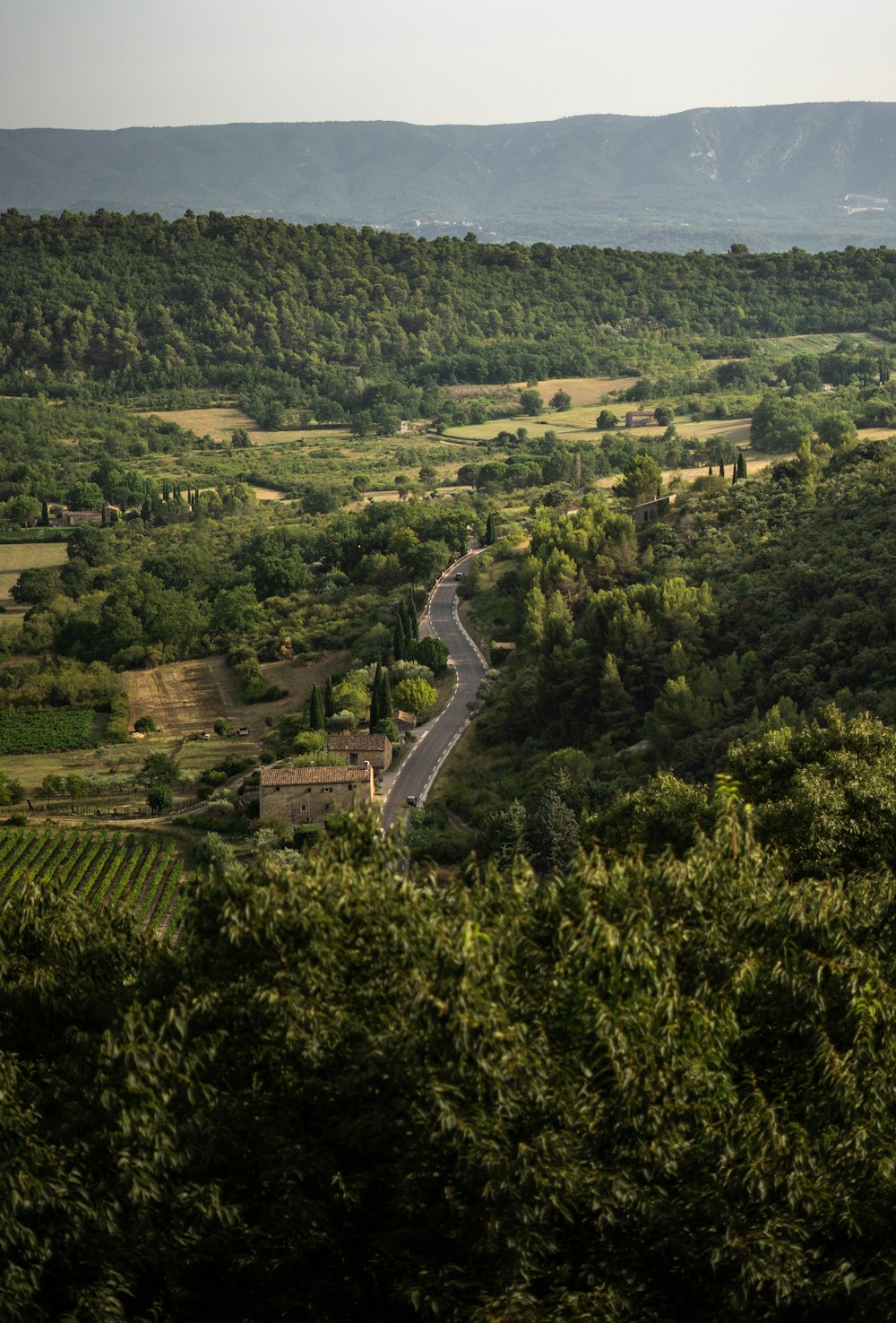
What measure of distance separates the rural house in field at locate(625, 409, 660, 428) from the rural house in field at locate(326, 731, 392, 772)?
54.6m

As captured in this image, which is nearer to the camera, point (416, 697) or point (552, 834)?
point (552, 834)

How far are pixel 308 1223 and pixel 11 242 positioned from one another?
403 ft

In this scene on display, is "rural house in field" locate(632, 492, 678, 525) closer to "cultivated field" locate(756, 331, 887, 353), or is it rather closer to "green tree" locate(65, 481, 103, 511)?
"green tree" locate(65, 481, 103, 511)

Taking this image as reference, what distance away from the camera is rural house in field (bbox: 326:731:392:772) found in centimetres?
4181

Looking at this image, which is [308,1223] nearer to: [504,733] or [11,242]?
[504,733]

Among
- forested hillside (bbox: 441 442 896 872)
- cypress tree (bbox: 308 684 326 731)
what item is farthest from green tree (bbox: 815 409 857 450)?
cypress tree (bbox: 308 684 326 731)

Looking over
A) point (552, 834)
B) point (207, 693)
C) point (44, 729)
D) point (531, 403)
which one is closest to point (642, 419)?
point (531, 403)

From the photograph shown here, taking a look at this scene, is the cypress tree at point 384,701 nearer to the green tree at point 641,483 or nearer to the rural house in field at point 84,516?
the green tree at point 641,483

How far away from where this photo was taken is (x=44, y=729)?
49781 millimetres

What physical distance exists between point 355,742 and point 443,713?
4828mm

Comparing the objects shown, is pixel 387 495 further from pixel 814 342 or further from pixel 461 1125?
pixel 461 1125

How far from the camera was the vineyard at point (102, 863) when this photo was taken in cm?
3481

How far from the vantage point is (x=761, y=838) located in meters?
17.9

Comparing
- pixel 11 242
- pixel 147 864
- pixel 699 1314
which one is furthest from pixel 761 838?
pixel 11 242
